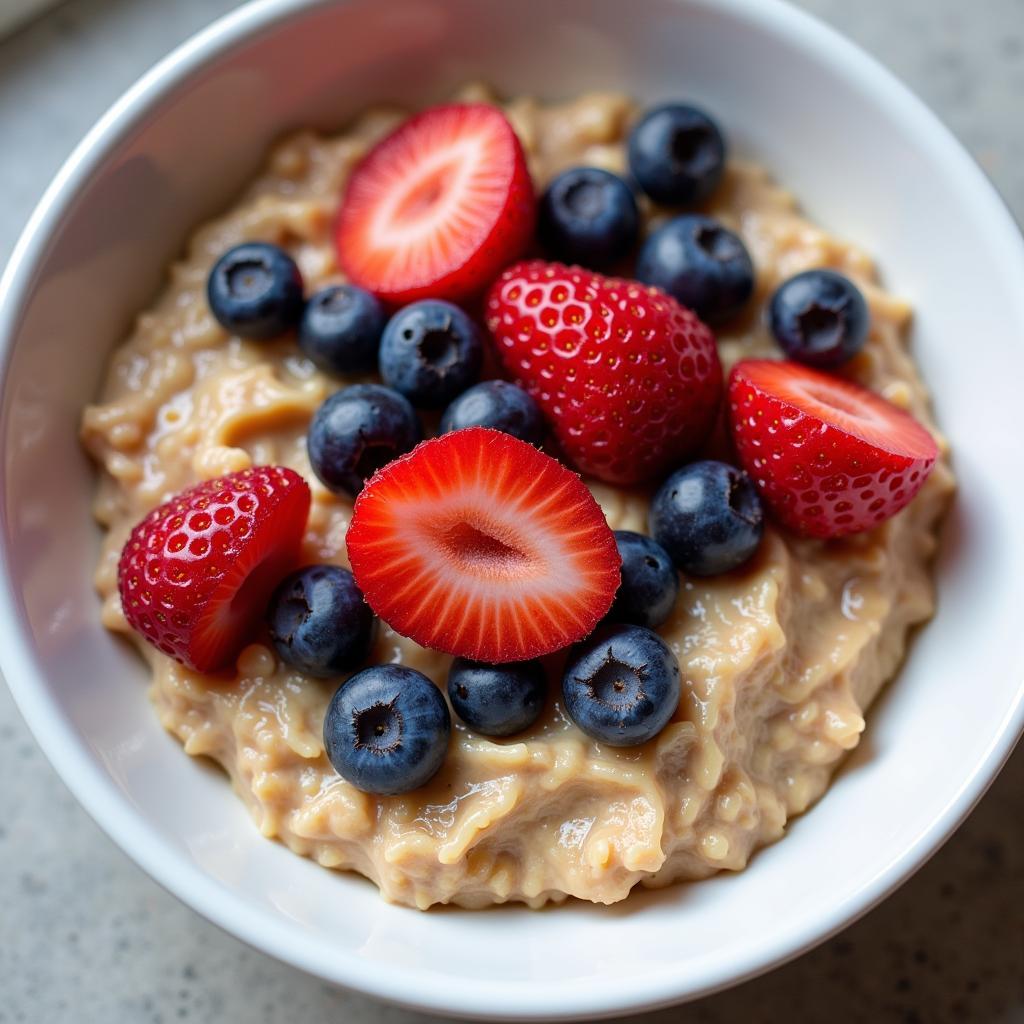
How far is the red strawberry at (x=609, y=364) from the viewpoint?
90.4 inches

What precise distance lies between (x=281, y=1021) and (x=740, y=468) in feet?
5.37

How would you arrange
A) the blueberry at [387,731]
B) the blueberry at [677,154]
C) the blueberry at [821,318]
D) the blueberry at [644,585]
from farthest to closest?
the blueberry at [677,154], the blueberry at [821,318], the blueberry at [644,585], the blueberry at [387,731]

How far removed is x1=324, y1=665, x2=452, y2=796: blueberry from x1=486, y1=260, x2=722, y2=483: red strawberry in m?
0.61

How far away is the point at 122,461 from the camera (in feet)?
8.20

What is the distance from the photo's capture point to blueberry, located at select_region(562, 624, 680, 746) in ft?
7.00

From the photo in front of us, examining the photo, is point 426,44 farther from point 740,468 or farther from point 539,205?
point 740,468

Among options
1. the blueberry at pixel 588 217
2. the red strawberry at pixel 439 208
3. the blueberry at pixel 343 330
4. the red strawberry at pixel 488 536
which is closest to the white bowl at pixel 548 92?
the red strawberry at pixel 439 208

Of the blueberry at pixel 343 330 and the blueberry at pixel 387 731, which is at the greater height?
the blueberry at pixel 343 330

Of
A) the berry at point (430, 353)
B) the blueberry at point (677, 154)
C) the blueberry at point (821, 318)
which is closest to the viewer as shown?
the berry at point (430, 353)

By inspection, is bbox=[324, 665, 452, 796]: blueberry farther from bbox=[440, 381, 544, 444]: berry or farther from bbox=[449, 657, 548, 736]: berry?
bbox=[440, 381, 544, 444]: berry

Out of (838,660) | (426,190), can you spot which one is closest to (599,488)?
(838,660)

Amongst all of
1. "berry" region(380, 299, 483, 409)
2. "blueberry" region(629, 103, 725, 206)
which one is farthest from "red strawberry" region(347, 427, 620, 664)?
"blueberry" region(629, 103, 725, 206)

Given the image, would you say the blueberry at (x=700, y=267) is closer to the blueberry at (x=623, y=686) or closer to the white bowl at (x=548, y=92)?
the white bowl at (x=548, y=92)

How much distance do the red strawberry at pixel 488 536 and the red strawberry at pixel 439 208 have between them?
50cm
